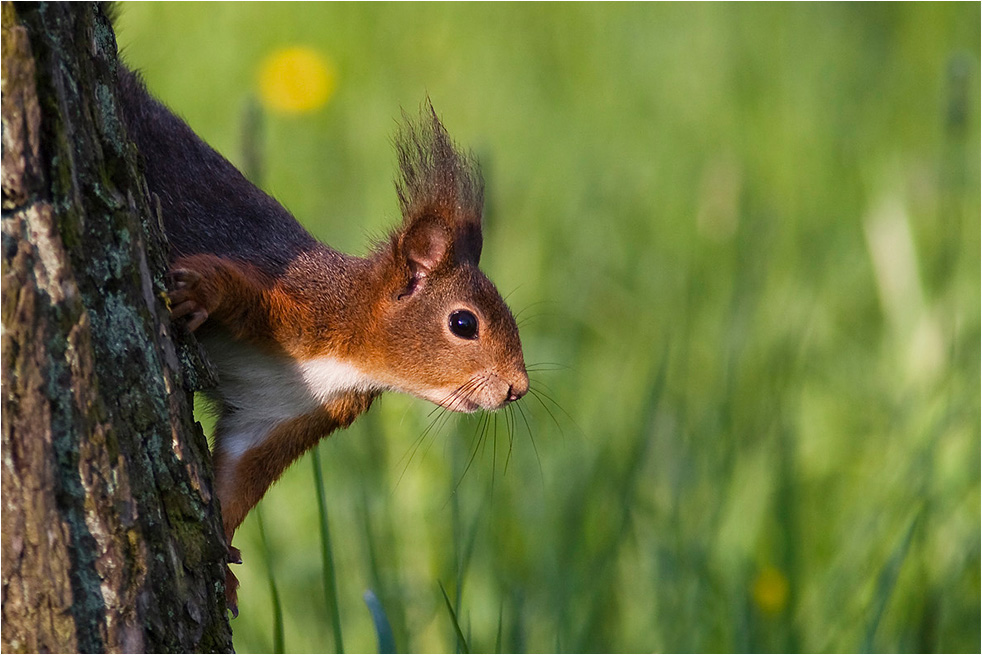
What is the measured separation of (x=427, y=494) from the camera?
11.8 feet

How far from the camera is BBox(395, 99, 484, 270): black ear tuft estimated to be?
2531mm

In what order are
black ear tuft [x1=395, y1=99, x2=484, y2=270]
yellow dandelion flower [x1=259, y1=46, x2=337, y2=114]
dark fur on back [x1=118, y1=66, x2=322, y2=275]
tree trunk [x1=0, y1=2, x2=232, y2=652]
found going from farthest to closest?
yellow dandelion flower [x1=259, y1=46, x2=337, y2=114]
black ear tuft [x1=395, y1=99, x2=484, y2=270]
dark fur on back [x1=118, y1=66, x2=322, y2=275]
tree trunk [x1=0, y1=2, x2=232, y2=652]

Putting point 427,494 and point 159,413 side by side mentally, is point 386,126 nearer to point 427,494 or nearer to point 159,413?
point 427,494

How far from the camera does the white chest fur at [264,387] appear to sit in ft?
7.96

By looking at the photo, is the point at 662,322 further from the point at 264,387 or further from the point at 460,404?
the point at 264,387

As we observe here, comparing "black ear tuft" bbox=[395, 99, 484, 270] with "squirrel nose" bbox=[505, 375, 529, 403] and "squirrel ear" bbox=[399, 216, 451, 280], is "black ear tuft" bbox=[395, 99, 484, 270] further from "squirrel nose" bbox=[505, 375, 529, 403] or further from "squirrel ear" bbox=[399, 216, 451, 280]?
"squirrel nose" bbox=[505, 375, 529, 403]

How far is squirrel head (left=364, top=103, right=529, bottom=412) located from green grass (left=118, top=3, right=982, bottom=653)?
0.55 feet

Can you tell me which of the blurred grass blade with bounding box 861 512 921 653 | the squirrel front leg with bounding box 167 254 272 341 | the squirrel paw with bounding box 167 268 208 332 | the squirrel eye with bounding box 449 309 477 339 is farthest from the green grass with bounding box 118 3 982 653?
the squirrel paw with bounding box 167 268 208 332

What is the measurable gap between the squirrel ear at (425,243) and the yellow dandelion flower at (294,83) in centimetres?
274

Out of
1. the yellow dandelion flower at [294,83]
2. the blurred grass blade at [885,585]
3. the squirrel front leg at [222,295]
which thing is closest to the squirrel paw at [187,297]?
the squirrel front leg at [222,295]

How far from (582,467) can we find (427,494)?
19.5 inches

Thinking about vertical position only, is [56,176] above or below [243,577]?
above

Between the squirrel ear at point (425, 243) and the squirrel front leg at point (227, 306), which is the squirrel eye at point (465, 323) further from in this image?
the squirrel front leg at point (227, 306)

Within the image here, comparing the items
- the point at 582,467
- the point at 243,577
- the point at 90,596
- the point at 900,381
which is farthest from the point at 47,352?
the point at 900,381
